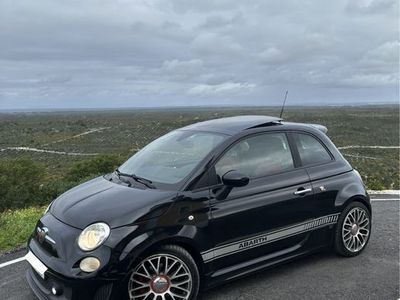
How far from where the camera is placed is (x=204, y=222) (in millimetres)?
4129

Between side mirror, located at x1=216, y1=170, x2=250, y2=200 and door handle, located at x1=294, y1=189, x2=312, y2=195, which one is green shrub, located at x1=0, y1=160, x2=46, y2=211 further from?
side mirror, located at x1=216, y1=170, x2=250, y2=200

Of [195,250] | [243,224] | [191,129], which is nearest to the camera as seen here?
[195,250]

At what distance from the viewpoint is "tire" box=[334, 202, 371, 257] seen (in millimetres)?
5293

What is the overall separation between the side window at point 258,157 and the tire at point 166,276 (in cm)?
89

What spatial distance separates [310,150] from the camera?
209 inches

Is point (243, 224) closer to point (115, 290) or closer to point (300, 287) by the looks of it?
point (300, 287)

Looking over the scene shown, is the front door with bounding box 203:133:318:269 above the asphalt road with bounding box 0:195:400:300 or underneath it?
above

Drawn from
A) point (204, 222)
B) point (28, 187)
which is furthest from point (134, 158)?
point (28, 187)

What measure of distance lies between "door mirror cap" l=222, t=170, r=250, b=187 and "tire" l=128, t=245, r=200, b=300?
0.78m

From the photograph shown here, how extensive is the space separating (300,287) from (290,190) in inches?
39.4

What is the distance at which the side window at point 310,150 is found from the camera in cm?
518

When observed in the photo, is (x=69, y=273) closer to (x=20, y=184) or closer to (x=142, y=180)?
(x=142, y=180)

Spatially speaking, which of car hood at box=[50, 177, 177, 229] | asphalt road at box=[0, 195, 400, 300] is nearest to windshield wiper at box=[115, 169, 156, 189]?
car hood at box=[50, 177, 177, 229]

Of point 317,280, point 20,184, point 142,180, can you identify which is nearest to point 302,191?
point 317,280
